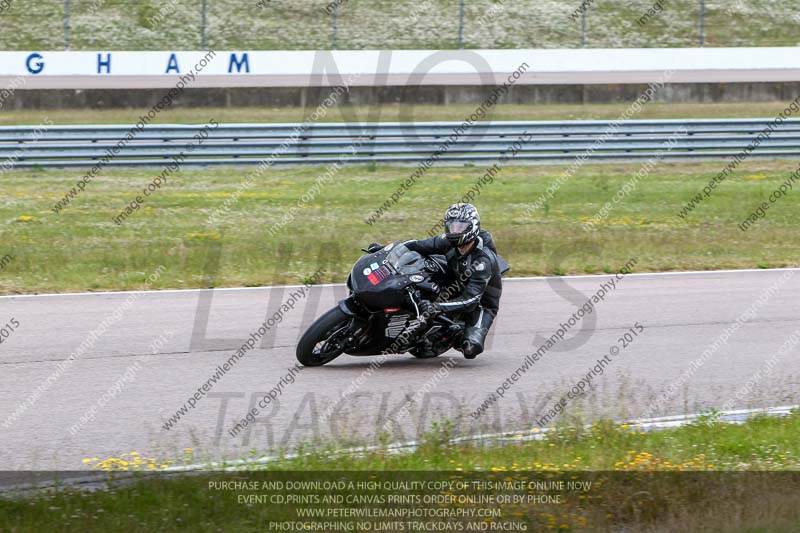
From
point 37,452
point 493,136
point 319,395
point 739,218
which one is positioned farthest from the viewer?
point 493,136

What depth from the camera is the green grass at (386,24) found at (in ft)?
97.0

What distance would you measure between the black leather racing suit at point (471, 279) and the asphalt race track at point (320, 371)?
1.32ft

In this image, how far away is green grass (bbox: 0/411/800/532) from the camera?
5.49 m

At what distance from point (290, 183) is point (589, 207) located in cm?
562

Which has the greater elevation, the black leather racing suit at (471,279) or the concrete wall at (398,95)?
the black leather racing suit at (471,279)

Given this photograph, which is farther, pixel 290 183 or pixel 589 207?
pixel 290 183

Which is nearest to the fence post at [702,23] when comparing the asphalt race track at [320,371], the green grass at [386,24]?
the green grass at [386,24]

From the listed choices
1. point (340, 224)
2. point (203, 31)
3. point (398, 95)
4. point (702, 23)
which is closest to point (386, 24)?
point (398, 95)

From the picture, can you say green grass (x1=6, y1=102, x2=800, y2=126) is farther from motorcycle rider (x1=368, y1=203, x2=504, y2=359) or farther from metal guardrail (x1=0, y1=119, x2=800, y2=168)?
motorcycle rider (x1=368, y1=203, x2=504, y2=359)

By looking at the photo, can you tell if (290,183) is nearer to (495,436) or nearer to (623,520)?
(495,436)

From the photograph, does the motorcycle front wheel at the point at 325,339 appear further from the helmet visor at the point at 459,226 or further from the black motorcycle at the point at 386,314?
the helmet visor at the point at 459,226

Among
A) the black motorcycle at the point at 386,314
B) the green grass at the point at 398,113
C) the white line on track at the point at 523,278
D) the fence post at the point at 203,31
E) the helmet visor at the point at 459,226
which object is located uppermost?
the helmet visor at the point at 459,226

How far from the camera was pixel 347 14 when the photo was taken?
102ft

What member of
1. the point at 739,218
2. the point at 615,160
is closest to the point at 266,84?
the point at 615,160
